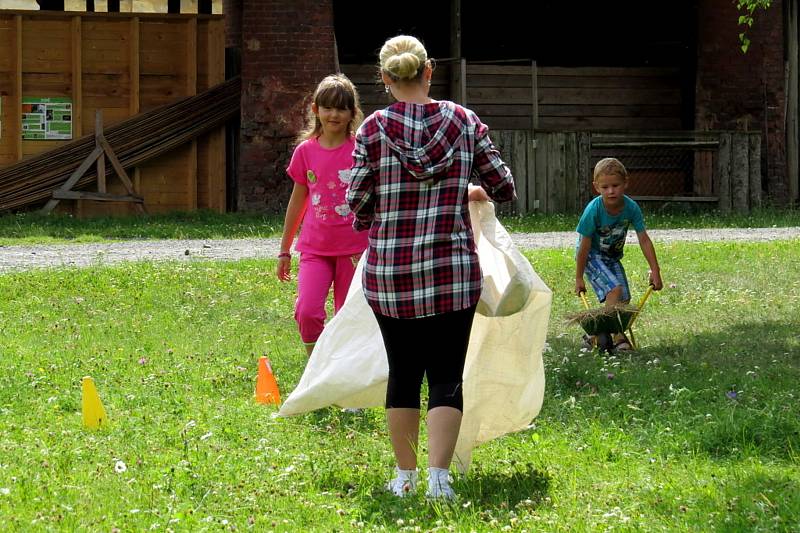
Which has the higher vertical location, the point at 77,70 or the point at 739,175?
the point at 77,70

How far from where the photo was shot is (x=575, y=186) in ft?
63.7

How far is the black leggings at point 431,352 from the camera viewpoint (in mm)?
4535

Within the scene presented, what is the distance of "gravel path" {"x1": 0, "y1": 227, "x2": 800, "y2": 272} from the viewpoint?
1286cm

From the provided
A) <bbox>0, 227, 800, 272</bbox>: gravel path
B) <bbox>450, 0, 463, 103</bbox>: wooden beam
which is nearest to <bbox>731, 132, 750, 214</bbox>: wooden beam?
<bbox>0, 227, 800, 272</bbox>: gravel path

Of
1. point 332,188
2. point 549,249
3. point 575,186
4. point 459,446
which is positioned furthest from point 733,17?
point 459,446

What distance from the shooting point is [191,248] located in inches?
560

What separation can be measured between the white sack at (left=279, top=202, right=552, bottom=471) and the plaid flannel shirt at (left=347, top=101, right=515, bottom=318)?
0.37m

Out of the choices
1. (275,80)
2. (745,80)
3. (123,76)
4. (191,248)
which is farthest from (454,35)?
(191,248)

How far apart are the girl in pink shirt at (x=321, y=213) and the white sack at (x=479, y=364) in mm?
1211

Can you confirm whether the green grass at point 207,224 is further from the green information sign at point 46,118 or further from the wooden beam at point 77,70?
the wooden beam at point 77,70

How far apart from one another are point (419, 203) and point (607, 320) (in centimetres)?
346

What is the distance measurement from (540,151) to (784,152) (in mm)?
4194

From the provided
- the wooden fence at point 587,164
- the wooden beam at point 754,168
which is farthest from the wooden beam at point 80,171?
the wooden beam at point 754,168

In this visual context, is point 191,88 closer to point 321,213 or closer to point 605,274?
point 605,274
